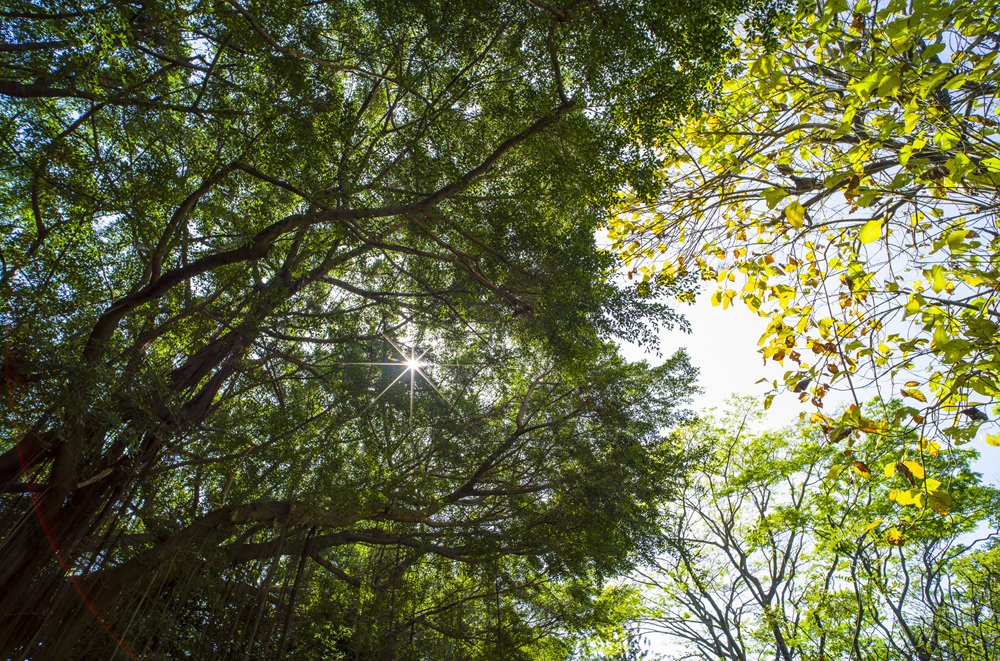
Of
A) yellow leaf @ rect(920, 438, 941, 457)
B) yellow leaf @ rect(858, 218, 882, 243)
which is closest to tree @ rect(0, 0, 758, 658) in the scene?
yellow leaf @ rect(858, 218, 882, 243)

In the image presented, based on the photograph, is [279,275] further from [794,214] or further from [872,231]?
[872,231]

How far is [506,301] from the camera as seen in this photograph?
3.78m

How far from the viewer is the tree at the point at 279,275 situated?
3.02 meters

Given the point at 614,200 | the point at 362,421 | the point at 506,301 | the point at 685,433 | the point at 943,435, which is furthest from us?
the point at 685,433

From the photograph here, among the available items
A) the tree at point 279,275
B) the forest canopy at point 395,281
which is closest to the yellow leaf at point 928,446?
the forest canopy at point 395,281

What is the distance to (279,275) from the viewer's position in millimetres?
3541

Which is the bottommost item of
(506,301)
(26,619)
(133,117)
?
(26,619)

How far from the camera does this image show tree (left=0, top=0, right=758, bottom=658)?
3018 millimetres

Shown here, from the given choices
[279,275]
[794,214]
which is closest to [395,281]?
[279,275]

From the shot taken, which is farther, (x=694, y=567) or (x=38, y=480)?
(x=694, y=567)

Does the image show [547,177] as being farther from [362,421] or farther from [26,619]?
[26,619]

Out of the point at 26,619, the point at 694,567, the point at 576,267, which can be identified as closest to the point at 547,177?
the point at 576,267

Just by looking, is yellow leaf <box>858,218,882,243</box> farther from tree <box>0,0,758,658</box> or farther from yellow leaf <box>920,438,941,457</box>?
tree <box>0,0,758,658</box>

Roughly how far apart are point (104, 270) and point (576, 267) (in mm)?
3395
